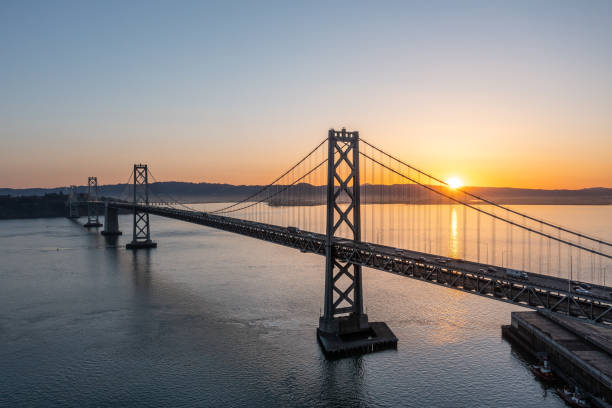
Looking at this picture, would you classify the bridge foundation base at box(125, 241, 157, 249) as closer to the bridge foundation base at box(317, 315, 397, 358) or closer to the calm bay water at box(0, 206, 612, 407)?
the calm bay water at box(0, 206, 612, 407)

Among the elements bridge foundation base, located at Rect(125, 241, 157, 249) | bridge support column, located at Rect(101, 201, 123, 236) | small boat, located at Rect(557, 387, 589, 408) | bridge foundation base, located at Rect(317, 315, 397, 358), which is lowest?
small boat, located at Rect(557, 387, 589, 408)

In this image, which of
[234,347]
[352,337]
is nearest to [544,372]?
[352,337]

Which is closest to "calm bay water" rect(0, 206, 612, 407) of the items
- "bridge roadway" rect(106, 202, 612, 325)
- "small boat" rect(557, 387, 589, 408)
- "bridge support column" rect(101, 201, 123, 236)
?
"small boat" rect(557, 387, 589, 408)

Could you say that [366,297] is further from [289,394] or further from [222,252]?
[222,252]

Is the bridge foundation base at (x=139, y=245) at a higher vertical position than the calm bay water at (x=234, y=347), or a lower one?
higher

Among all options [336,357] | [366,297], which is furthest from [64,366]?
[366,297]

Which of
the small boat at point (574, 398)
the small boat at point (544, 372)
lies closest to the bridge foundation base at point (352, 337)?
the small boat at point (544, 372)

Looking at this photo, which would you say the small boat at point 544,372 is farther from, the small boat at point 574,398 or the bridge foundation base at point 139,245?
the bridge foundation base at point 139,245
